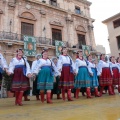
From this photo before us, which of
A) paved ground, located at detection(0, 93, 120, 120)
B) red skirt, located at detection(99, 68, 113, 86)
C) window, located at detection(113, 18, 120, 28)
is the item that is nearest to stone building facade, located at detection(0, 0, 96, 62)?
window, located at detection(113, 18, 120, 28)

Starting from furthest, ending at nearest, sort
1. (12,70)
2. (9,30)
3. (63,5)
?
(63,5)
(9,30)
(12,70)

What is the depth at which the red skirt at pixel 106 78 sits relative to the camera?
19.2ft

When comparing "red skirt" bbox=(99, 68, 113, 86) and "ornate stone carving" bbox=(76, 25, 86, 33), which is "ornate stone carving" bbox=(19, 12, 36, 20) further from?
"red skirt" bbox=(99, 68, 113, 86)

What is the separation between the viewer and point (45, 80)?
177 inches

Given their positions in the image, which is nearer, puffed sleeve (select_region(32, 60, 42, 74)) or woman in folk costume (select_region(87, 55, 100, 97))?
puffed sleeve (select_region(32, 60, 42, 74))

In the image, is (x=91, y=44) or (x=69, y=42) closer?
(x=69, y=42)

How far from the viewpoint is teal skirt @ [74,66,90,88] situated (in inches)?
206

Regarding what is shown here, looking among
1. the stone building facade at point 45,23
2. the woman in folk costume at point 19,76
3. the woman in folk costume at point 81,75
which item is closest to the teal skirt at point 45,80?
the woman in folk costume at point 19,76

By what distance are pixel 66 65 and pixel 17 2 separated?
10455 mm

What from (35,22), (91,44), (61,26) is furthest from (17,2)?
(91,44)

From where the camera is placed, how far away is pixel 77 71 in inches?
199

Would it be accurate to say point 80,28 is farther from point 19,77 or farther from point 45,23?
point 19,77

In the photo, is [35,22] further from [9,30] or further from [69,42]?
[69,42]

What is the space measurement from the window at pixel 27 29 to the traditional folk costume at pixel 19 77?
930 cm
